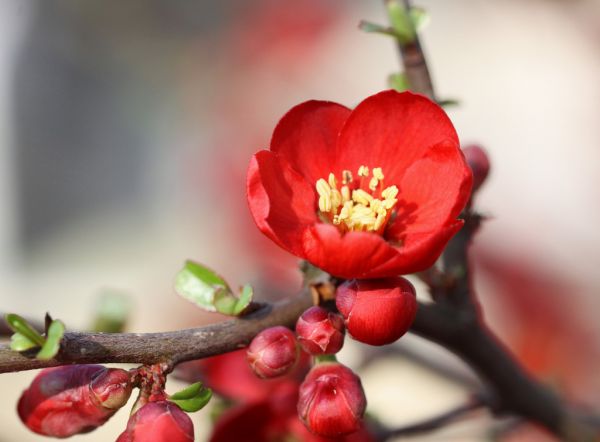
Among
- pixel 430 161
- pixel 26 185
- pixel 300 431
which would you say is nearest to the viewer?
pixel 430 161

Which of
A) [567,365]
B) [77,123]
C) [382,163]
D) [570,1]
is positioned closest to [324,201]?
[382,163]

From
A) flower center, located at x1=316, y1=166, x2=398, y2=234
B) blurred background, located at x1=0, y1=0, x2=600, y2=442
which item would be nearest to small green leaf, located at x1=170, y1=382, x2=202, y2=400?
flower center, located at x1=316, y1=166, x2=398, y2=234

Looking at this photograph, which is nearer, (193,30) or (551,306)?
(551,306)

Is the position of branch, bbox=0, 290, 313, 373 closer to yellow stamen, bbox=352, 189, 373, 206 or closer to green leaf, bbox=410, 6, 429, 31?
yellow stamen, bbox=352, 189, 373, 206

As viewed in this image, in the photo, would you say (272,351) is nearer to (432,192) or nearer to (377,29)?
(432,192)

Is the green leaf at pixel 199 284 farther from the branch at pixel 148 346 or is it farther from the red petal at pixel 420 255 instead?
the red petal at pixel 420 255

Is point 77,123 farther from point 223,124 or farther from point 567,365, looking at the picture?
point 567,365

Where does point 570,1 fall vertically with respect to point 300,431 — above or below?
above
